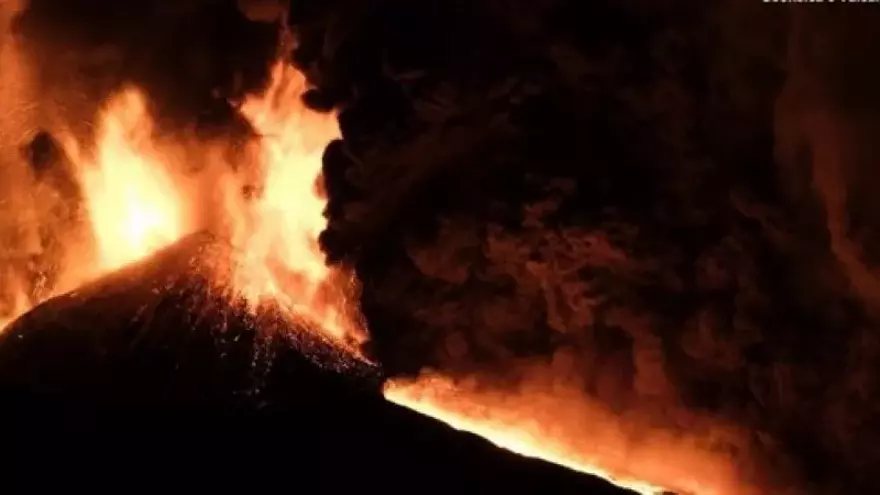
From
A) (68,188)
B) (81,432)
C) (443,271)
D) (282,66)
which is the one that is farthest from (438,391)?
(68,188)

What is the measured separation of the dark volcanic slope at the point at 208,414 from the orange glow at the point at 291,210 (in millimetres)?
840

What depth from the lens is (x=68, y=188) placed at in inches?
197

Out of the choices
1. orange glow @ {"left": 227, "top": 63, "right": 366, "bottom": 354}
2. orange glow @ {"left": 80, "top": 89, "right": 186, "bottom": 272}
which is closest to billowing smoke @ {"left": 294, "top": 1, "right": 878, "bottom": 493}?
orange glow @ {"left": 227, "top": 63, "right": 366, "bottom": 354}

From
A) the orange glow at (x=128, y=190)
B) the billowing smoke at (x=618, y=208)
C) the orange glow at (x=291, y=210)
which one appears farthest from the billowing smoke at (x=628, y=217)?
the orange glow at (x=128, y=190)

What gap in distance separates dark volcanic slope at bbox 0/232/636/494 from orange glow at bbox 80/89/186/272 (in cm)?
128

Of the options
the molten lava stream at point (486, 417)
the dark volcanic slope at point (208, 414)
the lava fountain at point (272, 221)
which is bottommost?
the dark volcanic slope at point (208, 414)

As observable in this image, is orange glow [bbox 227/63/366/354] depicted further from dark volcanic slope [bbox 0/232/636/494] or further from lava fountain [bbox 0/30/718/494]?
dark volcanic slope [bbox 0/232/636/494]

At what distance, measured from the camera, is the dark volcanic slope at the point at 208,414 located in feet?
8.66

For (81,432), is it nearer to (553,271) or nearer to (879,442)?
(553,271)

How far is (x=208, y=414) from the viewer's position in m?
2.81

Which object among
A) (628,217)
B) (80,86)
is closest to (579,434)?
(628,217)

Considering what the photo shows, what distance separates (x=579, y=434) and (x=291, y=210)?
1.36 metres

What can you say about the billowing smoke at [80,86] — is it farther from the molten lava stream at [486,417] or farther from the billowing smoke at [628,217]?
the molten lava stream at [486,417]

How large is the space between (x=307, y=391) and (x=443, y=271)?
3.99ft
